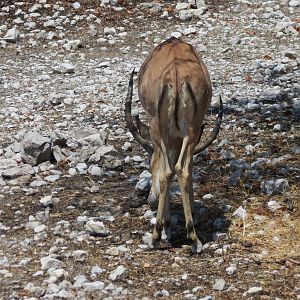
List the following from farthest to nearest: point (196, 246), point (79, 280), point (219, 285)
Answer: point (196, 246) → point (79, 280) → point (219, 285)

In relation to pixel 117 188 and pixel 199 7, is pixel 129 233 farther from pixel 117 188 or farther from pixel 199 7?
pixel 199 7

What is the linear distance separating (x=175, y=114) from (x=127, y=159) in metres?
2.67

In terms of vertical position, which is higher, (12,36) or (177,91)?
(177,91)

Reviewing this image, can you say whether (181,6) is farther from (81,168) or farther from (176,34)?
(81,168)

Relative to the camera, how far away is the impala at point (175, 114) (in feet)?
24.1

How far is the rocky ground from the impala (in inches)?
17.4

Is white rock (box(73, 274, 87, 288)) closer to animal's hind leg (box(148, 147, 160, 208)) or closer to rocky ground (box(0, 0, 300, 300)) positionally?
rocky ground (box(0, 0, 300, 300))

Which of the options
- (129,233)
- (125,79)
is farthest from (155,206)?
(125,79)

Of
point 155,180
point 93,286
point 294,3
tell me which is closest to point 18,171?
point 155,180

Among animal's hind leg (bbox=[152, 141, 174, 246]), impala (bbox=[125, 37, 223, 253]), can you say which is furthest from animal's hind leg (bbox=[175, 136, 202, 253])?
animal's hind leg (bbox=[152, 141, 174, 246])

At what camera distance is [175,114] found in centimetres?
734

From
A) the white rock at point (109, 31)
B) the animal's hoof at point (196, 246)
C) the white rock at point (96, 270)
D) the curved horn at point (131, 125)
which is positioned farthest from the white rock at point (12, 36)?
the white rock at point (96, 270)

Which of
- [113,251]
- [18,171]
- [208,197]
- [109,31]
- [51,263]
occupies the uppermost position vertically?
[51,263]

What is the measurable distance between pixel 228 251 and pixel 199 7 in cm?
1010
